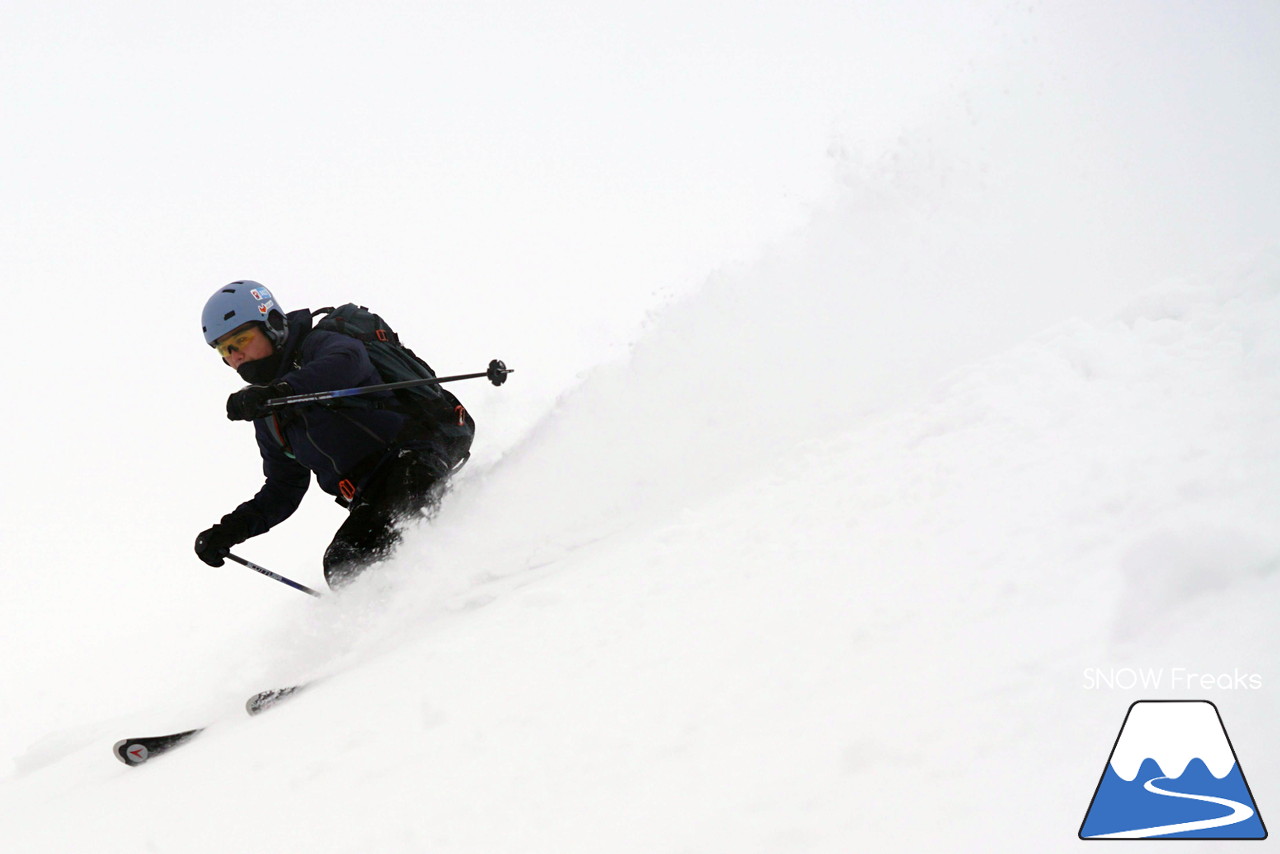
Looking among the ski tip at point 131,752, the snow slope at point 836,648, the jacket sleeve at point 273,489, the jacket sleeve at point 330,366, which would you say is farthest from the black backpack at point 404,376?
the ski tip at point 131,752

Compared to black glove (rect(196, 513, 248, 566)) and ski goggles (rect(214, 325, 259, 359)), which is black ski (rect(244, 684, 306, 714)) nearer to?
black glove (rect(196, 513, 248, 566))

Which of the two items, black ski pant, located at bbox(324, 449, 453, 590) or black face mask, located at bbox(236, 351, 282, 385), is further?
black face mask, located at bbox(236, 351, 282, 385)

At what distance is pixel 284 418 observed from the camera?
5562 millimetres

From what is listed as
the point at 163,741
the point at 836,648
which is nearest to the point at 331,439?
the point at 163,741

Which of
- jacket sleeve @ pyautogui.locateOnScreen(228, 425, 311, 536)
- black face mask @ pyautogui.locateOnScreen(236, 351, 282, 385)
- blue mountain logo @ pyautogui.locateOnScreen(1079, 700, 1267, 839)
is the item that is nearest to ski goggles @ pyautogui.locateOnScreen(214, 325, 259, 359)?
black face mask @ pyautogui.locateOnScreen(236, 351, 282, 385)

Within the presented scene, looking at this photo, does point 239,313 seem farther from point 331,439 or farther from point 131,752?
point 131,752

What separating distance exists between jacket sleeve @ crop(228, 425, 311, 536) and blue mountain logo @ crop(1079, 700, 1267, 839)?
5323 millimetres

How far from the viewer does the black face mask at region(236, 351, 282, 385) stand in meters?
5.74

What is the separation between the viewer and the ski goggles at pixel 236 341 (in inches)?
222

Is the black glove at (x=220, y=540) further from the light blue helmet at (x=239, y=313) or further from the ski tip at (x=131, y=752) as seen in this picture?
the ski tip at (x=131, y=752)

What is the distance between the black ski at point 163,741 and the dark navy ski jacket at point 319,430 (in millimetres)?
1583

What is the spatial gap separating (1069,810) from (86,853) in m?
3.40

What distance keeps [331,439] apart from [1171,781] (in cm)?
493

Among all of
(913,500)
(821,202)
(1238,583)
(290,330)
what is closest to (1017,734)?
(1238,583)
